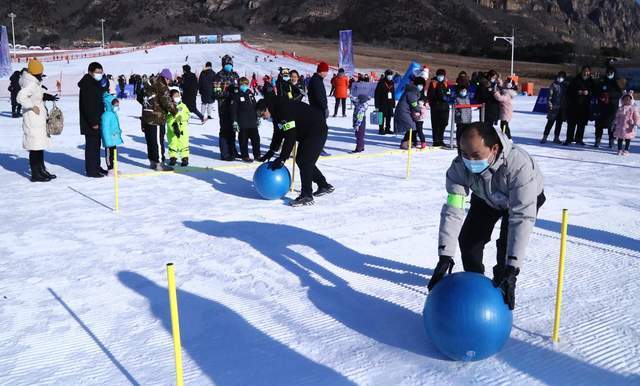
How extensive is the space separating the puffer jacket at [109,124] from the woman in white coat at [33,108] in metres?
0.81

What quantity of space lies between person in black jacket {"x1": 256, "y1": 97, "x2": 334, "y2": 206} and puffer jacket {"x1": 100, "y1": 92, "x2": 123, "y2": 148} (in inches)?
127

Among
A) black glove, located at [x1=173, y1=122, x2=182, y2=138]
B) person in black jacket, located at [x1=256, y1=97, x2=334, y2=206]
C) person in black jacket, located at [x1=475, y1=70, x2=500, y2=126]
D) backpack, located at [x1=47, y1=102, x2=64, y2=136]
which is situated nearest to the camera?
person in black jacket, located at [x1=256, y1=97, x2=334, y2=206]

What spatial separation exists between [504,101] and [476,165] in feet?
31.6

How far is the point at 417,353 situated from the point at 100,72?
693cm

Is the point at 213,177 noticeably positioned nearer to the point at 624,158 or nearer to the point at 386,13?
the point at 624,158

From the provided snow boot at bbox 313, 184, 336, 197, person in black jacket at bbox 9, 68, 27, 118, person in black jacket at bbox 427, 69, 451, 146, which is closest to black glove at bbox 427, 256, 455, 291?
snow boot at bbox 313, 184, 336, 197

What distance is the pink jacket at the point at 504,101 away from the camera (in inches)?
492

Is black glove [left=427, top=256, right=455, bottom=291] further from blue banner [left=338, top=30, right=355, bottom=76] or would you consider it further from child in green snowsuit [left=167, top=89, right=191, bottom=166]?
blue banner [left=338, top=30, right=355, bottom=76]

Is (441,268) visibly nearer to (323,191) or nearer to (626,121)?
(323,191)

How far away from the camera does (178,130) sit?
1024 centimetres

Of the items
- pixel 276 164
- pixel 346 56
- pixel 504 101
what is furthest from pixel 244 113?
pixel 346 56

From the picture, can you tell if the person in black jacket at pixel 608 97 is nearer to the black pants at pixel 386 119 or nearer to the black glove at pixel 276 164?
the black pants at pixel 386 119

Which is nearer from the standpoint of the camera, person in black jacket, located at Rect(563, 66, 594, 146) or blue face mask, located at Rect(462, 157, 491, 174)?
blue face mask, located at Rect(462, 157, 491, 174)

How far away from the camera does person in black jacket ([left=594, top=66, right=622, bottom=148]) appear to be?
12420 mm
